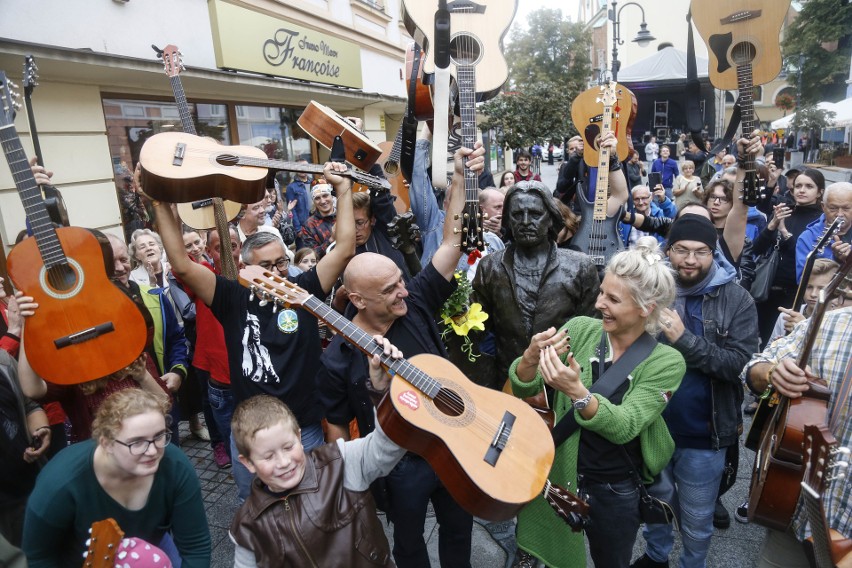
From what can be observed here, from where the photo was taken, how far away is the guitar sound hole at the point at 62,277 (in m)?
2.77

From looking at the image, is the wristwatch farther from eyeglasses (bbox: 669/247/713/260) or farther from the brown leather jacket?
eyeglasses (bbox: 669/247/713/260)

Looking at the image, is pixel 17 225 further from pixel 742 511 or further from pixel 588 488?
pixel 742 511

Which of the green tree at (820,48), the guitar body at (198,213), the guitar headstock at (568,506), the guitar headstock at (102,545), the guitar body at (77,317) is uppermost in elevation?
the green tree at (820,48)

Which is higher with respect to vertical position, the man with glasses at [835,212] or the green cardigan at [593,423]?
the man with glasses at [835,212]

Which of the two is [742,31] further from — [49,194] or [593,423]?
[49,194]

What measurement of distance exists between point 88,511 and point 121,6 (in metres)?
6.62

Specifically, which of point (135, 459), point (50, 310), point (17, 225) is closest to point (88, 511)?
point (135, 459)

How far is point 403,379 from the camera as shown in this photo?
7.26 feet

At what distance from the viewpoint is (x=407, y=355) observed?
8.99ft

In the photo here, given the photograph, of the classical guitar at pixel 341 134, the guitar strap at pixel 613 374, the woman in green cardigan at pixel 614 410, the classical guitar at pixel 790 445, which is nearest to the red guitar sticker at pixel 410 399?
the woman in green cardigan at pixel 614 410

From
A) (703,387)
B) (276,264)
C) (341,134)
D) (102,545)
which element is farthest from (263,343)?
(703,387)

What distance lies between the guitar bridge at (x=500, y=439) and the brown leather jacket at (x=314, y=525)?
52cm

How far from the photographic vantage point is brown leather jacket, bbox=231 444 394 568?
79.4 inches

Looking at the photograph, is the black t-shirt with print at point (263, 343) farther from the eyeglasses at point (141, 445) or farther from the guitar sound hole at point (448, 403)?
the guitar sound hole at point (448, 403)
